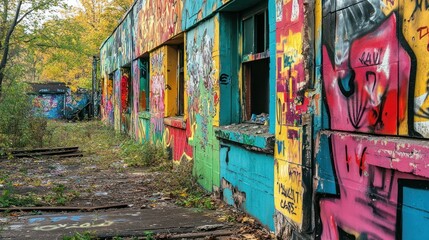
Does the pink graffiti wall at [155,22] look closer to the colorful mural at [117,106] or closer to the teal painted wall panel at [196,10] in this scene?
the teal painted wall panel at [196,10]

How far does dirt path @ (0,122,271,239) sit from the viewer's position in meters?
5.04

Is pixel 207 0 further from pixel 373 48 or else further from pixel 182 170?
pixel 373 48

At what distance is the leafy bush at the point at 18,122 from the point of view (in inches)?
533

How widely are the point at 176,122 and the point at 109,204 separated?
286 cm

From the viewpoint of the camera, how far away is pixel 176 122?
930cm

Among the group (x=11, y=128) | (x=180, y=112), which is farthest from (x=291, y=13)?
(x=11, y=128)

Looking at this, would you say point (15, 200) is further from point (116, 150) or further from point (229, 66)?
point (116, 150)

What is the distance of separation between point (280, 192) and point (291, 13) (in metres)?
1.80

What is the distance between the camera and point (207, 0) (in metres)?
6.90

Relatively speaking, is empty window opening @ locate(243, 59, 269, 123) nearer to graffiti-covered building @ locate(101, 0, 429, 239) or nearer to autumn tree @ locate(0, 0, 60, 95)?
graffiti-covered building @ locate(101, 0, 429, 239)

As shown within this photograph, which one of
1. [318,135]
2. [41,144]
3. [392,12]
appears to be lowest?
[41,144]

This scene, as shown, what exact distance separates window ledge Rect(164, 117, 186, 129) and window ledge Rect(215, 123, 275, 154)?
249cm

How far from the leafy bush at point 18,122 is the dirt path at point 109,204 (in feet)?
6.62

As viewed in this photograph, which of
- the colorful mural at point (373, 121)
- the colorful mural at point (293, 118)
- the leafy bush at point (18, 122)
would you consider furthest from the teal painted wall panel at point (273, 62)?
the leafy bush at point (18, 122)
